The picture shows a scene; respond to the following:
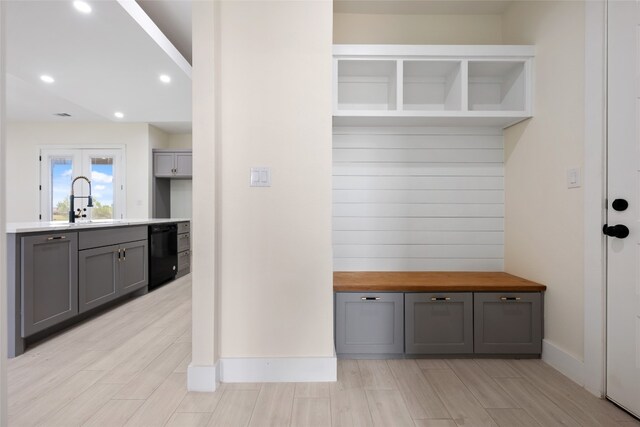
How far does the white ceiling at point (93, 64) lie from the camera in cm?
299

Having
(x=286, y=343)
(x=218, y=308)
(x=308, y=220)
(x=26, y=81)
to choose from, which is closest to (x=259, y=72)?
(x=308, y=220)

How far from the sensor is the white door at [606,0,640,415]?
5.56ft

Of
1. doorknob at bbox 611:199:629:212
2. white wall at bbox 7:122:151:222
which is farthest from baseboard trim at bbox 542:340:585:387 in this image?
white wall at bbox 7:122:151:222

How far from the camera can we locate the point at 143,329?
304 centimetres

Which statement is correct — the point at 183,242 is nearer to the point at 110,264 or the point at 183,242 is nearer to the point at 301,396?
the point at 110,264

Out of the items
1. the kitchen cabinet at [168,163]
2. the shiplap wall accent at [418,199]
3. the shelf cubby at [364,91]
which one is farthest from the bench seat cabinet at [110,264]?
the kitchen cabinet at [168,163]

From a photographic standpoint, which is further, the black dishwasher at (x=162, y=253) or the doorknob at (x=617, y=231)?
the black dishwasher at (x=162, y=253)

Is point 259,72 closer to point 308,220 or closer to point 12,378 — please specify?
point 308,220

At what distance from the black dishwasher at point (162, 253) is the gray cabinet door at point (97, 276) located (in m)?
0.83

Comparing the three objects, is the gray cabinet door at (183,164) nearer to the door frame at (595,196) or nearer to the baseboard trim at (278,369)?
the baseboard trim at (278,369)

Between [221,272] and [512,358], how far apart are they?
7.01ft

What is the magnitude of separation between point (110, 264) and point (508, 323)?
149 inches

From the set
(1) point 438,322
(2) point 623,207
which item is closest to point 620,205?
(2) point 623,207

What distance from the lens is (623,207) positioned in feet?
5.75
